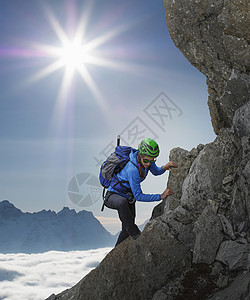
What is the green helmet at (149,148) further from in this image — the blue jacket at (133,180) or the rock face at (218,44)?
the rock face at (218,44)

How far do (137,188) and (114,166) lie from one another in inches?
55.7

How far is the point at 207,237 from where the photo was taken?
12.4m

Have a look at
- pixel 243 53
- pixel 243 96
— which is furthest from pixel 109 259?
pixel 243 53

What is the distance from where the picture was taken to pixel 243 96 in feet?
46.6

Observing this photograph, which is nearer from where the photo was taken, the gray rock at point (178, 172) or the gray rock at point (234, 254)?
the gray rock at point (234, 254)

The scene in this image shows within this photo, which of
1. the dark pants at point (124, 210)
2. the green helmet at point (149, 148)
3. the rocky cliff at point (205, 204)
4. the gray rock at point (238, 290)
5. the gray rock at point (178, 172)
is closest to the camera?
the gray rock at point (238, 290)

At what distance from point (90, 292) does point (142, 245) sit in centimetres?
310

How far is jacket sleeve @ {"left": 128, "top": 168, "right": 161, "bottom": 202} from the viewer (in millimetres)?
12562

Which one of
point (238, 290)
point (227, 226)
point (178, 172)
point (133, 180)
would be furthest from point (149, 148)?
point (238, 290)

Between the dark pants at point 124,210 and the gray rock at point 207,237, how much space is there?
2.73 meters

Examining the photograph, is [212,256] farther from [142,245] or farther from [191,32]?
[191,32]

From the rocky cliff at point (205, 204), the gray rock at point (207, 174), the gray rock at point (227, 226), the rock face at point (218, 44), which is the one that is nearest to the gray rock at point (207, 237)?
the rocky cliff at point (205, 204)

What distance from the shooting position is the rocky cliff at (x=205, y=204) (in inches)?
472

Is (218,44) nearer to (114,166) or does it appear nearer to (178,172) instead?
(178,172)
